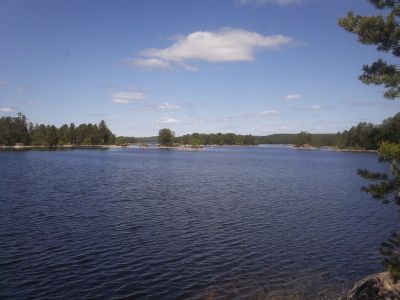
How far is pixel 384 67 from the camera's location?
1855 centimetres

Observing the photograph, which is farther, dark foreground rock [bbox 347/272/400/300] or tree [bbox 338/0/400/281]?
dark foreground rock [bbox 347/272/400/300]

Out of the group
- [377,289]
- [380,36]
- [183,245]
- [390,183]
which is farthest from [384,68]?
[183,245]

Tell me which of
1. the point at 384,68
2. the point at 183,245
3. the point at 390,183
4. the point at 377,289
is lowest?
the point at 183,245

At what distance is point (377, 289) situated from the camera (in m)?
20.2

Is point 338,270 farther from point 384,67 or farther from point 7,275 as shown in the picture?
point 7,275

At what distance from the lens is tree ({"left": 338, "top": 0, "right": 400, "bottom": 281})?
16.4m

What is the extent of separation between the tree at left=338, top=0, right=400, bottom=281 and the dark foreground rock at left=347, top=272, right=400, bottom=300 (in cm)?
299

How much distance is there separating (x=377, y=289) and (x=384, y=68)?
1219 cm

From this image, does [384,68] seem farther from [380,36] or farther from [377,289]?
[377,289]

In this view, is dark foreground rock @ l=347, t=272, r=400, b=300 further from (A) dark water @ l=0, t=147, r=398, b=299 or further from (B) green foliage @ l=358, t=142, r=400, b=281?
(B) green foliage @ l=358, t=142, r=400, b=281

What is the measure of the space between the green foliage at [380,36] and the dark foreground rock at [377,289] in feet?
34.7

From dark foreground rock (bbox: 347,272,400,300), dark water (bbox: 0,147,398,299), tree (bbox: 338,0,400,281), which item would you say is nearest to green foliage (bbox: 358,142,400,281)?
tree (bbox: 338,0,400,281)

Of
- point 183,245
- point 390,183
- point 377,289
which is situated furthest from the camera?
point 183,245

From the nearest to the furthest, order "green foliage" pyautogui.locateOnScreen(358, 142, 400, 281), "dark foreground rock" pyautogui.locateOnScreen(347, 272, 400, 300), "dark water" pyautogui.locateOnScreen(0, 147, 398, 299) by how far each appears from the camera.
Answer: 1. "green foliage" pyautogui.locateOnScreen(358, 142, 400, 281)
2. "dark foreground rock" pyautogui.locateOnScreen(347, 272, 400, 300)
3. "dark water" pyautogui.locateOnScreen(0, 147, 398, 299)
